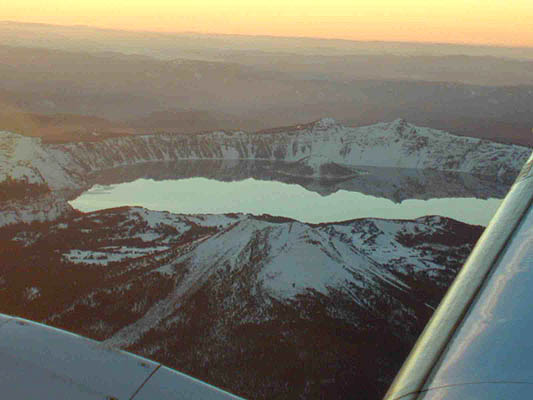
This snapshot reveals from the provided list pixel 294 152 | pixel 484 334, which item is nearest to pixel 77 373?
pixel 484 334

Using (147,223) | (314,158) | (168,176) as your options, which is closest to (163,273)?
(147,223)

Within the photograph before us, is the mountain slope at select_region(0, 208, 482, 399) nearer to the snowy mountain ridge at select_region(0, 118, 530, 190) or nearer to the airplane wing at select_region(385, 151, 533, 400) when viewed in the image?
the airplane wing at select_region(385, 151, 533, 400)

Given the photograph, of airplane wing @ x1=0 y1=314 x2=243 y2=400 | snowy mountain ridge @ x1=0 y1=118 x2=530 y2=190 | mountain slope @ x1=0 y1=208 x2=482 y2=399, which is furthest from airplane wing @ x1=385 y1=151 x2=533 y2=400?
snowy mountain ridge @ x1=0 y1=118 x2=530 y2=190

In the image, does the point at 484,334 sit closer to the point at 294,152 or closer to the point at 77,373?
the point at 77,373

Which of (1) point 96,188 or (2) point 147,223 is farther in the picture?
(1) point 96,188

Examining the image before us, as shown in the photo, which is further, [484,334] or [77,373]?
[77,373]

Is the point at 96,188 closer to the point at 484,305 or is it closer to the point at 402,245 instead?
the point at 402,245
